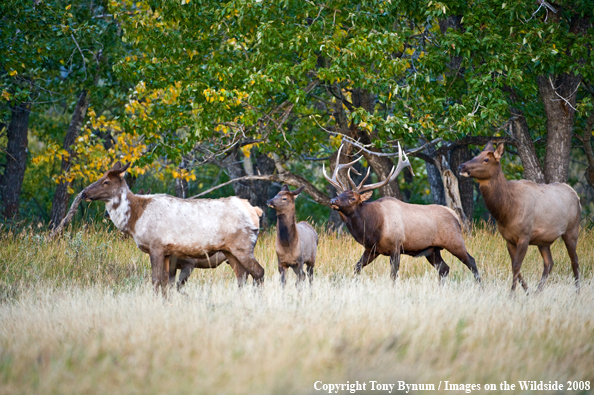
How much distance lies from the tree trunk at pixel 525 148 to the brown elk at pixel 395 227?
4.34 m

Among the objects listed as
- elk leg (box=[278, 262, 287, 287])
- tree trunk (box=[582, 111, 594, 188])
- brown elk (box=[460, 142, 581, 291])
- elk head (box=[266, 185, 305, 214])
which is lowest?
elk leg (box=[278, 262, 287, 287])

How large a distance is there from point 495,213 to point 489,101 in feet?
11.5

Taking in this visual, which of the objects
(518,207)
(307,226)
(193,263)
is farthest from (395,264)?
(193,263)

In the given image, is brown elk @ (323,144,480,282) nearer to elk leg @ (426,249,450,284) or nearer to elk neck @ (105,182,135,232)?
elk leg @ (426,249,450,284)

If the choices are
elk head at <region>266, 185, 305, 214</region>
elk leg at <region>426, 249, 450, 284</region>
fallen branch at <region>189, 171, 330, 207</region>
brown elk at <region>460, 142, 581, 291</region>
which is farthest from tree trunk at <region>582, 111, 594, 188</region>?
elk head at <region>266, 185, 305, 214</region>

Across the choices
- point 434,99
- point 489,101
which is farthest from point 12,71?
point 489,101

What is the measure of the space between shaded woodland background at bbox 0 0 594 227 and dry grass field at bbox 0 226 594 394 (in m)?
4.26

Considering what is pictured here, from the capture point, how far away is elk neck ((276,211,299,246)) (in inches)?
296

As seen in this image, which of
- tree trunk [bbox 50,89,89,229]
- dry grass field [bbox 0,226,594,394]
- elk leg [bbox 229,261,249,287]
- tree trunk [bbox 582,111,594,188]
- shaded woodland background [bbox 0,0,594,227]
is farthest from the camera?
tree trunk [bbox 50,89,89,229]

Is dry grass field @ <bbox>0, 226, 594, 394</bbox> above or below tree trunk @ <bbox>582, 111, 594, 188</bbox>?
below

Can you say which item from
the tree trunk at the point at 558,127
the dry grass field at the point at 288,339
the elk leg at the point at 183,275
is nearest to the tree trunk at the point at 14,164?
the dry grass field at the point at 288,339

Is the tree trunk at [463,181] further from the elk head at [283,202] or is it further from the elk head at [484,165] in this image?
the elk head at [283,202]

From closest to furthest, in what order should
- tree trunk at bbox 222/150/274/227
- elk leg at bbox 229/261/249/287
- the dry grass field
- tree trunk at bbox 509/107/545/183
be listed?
the dry grass field → elk leg at bbox 229/261/249/287 → tree trunk at bbox 509/107/545/183 → tree trunk at bbox 222/150/274/227

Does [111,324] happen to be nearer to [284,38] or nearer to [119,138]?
[284,38]
